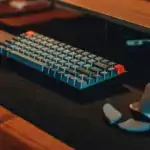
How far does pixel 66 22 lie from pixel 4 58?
20 centimetres

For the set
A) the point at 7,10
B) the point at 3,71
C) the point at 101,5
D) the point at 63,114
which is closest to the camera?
the point at 63,114

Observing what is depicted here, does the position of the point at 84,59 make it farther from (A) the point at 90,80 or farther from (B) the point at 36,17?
(B) the point at 36,17

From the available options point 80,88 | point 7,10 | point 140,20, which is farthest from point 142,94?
point 7,10

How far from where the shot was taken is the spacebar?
1058 mm

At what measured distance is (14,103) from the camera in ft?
3.03

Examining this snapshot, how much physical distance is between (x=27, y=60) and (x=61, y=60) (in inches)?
3.4

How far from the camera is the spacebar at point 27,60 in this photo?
106 centimetres

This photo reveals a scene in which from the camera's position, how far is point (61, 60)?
105cm

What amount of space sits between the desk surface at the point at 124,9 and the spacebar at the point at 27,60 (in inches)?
8.7

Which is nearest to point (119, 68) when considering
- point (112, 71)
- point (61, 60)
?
point (112, 71)

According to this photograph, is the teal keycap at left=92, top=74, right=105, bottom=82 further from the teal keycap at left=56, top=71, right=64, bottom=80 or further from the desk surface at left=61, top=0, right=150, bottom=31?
the desk surface at left=61, top=0, right=150, bottom=31

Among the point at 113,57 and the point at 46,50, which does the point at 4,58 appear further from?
the point at 113,57

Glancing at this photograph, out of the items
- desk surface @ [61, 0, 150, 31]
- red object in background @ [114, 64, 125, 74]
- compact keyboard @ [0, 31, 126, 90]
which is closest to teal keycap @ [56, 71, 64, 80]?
compact keyboard @ [0, 31, 126, 90]

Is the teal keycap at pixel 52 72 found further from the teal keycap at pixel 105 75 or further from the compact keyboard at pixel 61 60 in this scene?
the teal keycap at pixel 105 75
